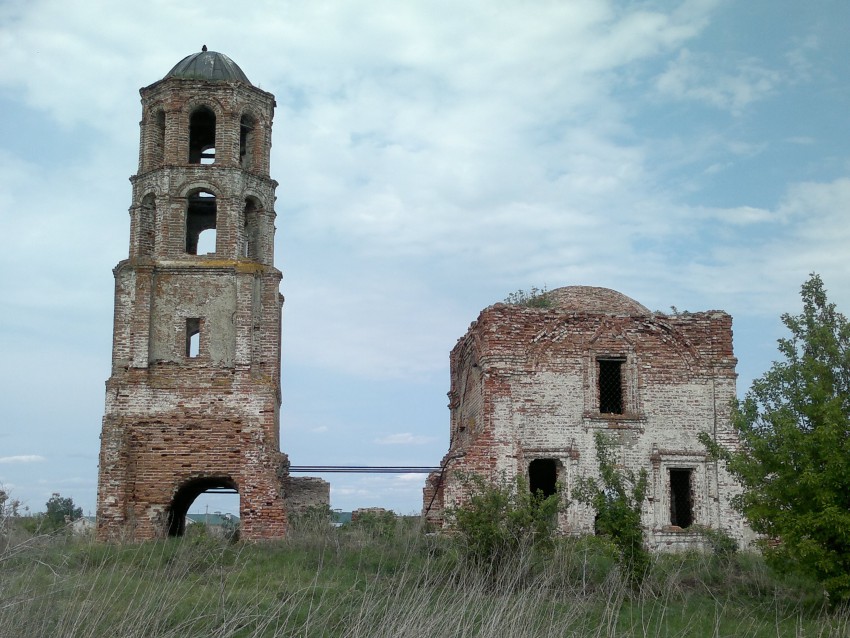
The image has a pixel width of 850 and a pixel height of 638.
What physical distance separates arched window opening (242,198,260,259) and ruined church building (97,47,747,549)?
4 cm

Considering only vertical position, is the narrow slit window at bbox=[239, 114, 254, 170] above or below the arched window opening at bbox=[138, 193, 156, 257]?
above

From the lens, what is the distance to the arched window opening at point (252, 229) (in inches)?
752

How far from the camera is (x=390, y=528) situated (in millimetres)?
16047

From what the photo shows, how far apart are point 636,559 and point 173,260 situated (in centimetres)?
1029

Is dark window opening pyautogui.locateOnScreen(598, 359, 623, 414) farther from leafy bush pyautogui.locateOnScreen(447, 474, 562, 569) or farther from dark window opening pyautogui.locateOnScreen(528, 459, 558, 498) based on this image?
leafy bush pyautogui.locateOnScreen(447, 474, 562, 569)

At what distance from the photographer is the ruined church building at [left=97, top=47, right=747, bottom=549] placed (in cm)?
1717

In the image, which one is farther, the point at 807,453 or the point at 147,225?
the point at 147,225

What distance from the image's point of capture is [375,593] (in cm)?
969

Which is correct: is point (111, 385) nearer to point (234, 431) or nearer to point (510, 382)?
point (234, 431)

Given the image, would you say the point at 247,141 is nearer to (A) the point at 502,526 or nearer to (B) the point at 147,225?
(B) the point at 147,225

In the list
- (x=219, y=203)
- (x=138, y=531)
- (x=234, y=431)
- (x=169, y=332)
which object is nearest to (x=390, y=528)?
(x=234, y=431)

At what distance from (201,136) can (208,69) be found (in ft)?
5.64

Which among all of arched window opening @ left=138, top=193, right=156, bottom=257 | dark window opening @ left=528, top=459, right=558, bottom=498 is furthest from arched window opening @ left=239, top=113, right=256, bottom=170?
dark window opening @ left=528, top=459, right=558, bottom=498

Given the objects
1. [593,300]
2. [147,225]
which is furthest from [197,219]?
[593,300]
